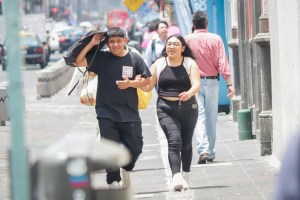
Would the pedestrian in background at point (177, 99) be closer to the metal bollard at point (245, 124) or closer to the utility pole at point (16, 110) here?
the metal bollard at point (245, 124)

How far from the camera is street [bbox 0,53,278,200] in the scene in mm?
5391

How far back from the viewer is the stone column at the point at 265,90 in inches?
278

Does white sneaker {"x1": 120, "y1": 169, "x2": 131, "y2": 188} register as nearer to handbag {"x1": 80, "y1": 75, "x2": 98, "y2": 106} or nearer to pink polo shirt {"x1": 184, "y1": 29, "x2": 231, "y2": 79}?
handbag {"x1": 80, "y1": 75, "x2": 98, "y2": 106}

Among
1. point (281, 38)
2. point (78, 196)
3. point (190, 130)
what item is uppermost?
point (281, 38)

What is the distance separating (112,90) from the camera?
5.12 metres

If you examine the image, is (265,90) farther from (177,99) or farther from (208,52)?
(177,99)

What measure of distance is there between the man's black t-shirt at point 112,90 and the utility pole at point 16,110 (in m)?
3.07

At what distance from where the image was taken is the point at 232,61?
12102 millimetres

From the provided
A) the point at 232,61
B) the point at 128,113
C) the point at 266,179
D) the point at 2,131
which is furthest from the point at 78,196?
the point at 232,61

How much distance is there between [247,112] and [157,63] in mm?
3172

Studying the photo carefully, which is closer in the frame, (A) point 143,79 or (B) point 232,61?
(A) point 143,79

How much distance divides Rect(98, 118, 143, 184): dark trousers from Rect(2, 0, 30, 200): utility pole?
3066 mm

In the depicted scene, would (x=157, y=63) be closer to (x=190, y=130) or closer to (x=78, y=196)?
(x=190, y=130)

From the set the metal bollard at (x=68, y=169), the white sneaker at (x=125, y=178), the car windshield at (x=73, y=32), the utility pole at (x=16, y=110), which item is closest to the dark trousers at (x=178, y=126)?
the white sneaker at (x=125, y=178)
